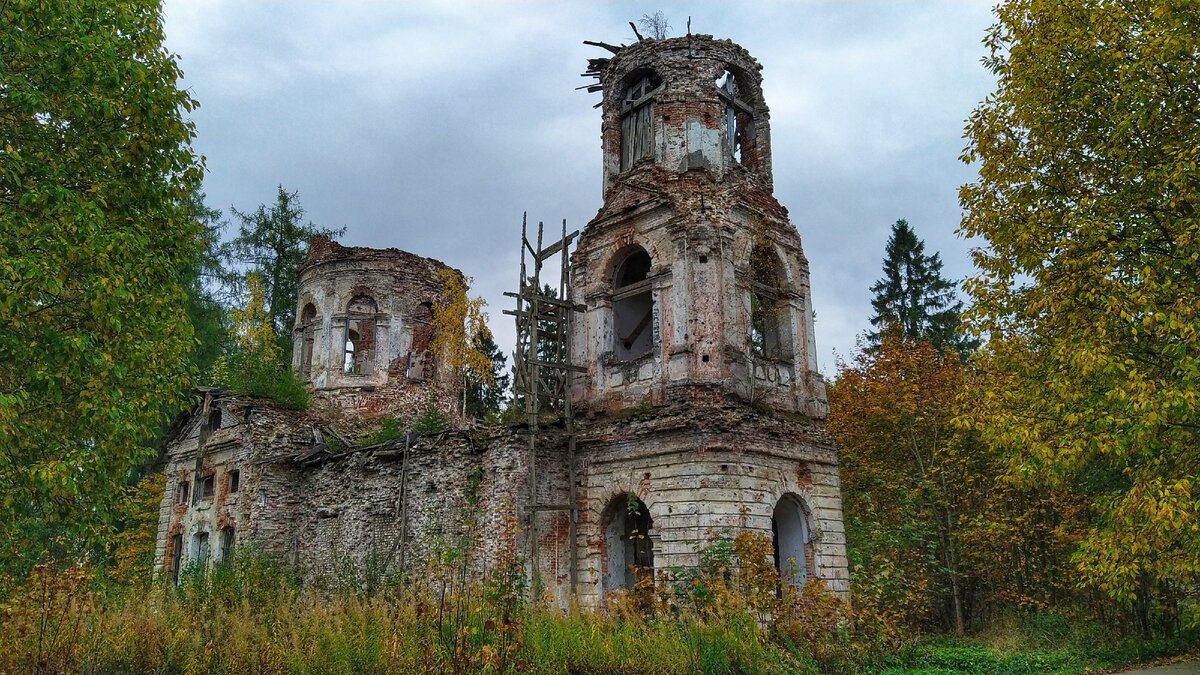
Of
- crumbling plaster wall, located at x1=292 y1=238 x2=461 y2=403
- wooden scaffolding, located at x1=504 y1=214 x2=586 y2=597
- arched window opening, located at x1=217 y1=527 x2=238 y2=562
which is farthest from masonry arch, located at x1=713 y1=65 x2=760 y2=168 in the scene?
arched window opening, located at x1=217 y1=527 x2=238 y2=562

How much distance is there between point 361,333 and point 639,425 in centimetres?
1159

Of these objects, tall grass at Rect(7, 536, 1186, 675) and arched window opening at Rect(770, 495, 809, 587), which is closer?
tall grass at Rect(7, 536, 1186, 675)

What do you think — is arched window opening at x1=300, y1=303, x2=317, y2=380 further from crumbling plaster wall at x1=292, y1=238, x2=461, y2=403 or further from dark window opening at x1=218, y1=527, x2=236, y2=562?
dark window opening at x1=218, y1=527, x2=236, y2=562

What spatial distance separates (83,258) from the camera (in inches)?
330

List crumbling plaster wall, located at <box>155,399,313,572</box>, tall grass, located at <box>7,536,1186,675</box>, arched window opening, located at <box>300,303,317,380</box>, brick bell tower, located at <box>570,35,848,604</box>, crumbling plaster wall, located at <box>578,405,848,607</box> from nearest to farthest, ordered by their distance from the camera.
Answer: tall grass, located at <box>7,536,1186,675</box>
crumbling plaster wall, located at <box>578,405,848,607</box>
brick bell tower, located at <box>570,35,848,604</box>
crumbling plaster wall, located at <box>155,399,313,572</box>
arched window opening, located at <box>300,303,317,380</box>

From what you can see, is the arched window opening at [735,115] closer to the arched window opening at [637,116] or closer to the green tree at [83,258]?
the arched window opening at [637,116]

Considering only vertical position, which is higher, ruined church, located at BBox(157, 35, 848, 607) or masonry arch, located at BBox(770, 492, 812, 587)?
ruined church, located at BBox(157, 35, 848, 607)

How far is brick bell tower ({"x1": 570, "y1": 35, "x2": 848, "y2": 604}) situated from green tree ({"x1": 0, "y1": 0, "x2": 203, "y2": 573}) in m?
6.94

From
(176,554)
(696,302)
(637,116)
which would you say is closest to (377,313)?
(176,554)

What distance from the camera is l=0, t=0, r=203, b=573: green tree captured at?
8188 mm

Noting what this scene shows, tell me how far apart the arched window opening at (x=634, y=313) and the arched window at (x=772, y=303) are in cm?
199

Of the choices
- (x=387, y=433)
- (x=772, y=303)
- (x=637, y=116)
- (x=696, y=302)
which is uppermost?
(x=637, y=116)

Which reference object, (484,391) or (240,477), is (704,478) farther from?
(484,391)

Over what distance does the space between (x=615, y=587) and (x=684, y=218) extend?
6.17 m
